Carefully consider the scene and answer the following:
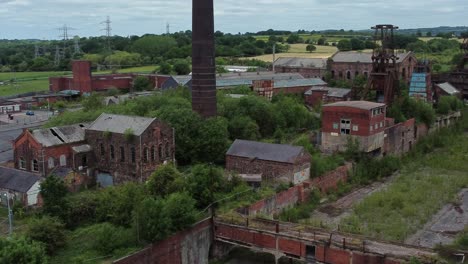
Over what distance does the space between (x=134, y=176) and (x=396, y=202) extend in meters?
15.2

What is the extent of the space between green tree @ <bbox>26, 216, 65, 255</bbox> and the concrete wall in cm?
330

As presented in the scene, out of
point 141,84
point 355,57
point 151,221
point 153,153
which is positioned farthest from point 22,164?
point 355,57

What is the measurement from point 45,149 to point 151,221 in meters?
10.8

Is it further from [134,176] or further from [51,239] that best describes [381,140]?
[51,239]

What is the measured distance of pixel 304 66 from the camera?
78375mm

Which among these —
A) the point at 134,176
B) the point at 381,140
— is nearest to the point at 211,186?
the point at 134,176

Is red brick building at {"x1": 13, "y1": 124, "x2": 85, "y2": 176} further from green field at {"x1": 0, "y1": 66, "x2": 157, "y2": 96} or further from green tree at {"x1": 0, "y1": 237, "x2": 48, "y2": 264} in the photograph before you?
green field at {"x1": 0, "y1": 66, "x2": 157, "y2": 96}

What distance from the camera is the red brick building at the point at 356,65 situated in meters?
66.8

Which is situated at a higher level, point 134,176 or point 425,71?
point 425,71

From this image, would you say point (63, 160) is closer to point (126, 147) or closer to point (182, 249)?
point (126, 147)

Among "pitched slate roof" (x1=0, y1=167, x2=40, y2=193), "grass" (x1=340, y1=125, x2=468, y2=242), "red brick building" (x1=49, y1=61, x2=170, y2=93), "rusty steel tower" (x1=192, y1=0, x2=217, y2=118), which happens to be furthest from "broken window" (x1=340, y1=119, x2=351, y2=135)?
"red brick building" (x1=49, y1=61, x2=170, y2=93)

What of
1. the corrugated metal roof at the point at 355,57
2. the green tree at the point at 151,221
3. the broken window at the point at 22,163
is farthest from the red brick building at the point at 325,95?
the green tree at the point at 151,221

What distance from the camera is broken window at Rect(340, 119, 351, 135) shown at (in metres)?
36.1

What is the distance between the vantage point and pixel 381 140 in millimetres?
37594
